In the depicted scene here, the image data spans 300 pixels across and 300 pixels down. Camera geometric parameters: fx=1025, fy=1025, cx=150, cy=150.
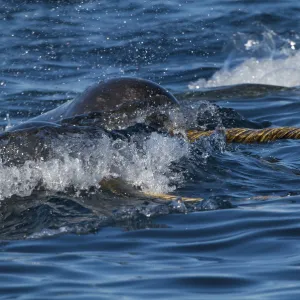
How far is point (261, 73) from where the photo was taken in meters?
15.4

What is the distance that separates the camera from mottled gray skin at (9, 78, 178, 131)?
9.73 metres

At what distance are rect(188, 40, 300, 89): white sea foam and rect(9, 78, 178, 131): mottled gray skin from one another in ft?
15.8

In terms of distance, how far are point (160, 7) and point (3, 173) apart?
12.6 metres

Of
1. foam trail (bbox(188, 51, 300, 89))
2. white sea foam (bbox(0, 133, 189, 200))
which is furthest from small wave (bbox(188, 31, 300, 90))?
white sea foam (bbox(0, 133, 189, 200))

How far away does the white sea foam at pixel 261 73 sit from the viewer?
14750 mm

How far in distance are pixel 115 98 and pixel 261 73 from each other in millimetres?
6001

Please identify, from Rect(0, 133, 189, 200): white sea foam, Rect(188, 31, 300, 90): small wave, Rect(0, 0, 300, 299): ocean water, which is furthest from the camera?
Rect(188, 31, 300, 90): small wave

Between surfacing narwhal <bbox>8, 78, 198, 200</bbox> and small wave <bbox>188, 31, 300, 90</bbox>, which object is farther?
small wave <bbox>188, 31, 300, 90</bbox>

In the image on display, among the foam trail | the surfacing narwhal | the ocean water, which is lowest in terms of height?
the ocean water

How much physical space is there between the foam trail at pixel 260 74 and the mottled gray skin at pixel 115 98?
15.8ft

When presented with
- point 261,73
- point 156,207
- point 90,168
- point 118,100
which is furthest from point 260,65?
point 156,207

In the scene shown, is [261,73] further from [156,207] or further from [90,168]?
[156,207]

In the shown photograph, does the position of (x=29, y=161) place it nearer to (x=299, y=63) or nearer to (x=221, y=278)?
(x=221, y=278)

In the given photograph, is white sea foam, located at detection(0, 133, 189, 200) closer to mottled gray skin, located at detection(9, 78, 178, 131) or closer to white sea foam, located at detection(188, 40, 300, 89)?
mottled gray skin, located at detection(9, 78, 178, 131)
